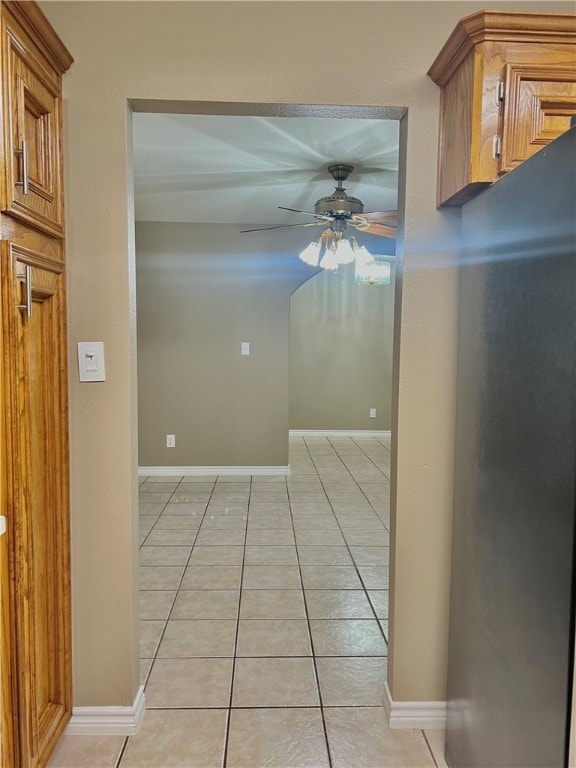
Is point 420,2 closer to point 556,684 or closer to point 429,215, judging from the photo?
point 429,215

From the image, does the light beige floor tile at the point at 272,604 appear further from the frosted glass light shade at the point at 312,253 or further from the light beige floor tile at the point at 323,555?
the frosted glass light shade at the point at 312,253

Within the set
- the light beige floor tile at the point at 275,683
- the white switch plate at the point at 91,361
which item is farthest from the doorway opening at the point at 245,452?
the white switch plate at the point at 91,361

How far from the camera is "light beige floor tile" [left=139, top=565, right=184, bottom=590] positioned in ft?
9.23

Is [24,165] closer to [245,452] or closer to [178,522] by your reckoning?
[178,522]

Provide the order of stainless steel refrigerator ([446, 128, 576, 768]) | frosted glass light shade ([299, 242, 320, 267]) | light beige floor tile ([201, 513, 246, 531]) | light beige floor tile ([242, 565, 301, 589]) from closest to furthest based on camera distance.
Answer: stainless steel refrigerator ([446, 128, 576, 768])
light beige floor tile ([242, 565, 301, 589])
frosted glass light shade ([299, 242, 320, 267])
light beige floor tile ([201, 513, 246, 531])

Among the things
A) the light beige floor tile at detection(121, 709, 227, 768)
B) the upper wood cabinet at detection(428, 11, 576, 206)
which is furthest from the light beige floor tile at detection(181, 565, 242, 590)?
the upper wood cabinet at detection(428, 11, 576, 206)

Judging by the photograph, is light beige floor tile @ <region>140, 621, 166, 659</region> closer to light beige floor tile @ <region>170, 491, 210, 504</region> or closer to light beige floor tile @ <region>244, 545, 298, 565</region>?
light beige floor tile @ <region>244, 545, 298, 565</region>

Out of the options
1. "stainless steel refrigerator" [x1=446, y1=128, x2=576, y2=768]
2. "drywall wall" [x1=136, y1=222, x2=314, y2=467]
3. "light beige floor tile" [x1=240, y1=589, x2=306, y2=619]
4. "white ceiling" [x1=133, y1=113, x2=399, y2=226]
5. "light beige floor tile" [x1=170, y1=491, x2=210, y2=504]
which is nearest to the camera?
"stainless steel refrigerator" [x1=446, y1=128, x2=576, y2=768]

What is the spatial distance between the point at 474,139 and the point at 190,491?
386cm

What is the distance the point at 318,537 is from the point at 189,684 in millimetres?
1643

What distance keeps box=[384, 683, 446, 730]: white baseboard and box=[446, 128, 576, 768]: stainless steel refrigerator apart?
0.17 meters

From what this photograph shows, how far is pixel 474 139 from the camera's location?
1359 millimetres

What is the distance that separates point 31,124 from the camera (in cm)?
141

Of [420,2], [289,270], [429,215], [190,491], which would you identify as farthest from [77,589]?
[289,270]
